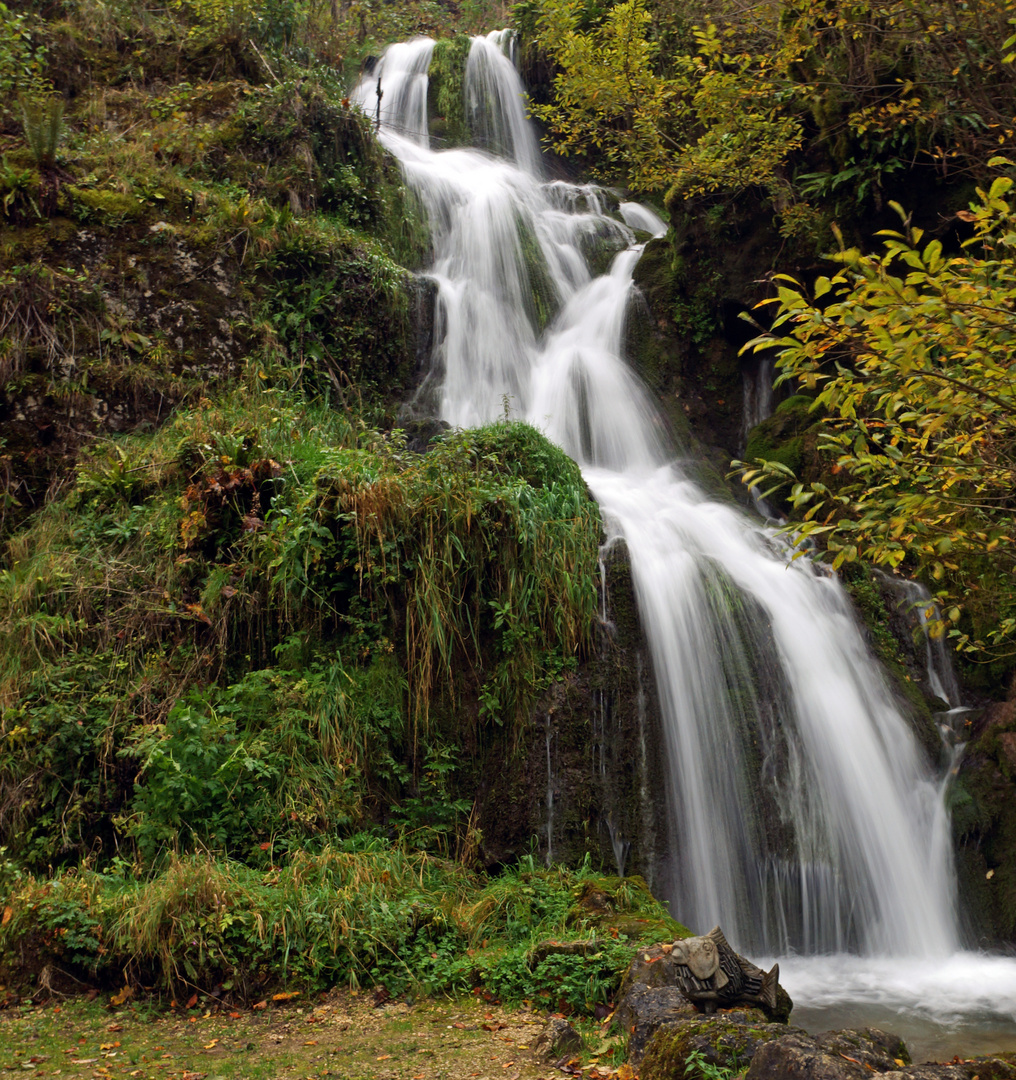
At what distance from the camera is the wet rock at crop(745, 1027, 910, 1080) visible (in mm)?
2789

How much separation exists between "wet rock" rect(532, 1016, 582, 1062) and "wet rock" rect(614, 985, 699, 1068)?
0.24 m

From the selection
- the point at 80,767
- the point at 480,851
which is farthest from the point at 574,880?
the point at 80,767

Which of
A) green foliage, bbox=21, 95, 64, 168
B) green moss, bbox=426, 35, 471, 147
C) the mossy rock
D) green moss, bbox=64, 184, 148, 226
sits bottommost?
the mossy rock

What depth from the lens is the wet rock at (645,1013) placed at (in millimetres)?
3642

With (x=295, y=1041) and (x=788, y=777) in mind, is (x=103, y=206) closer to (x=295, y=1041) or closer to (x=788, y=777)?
(x=295, y=1041)

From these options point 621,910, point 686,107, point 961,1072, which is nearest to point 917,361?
point 961,1072

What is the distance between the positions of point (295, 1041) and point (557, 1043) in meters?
1.23

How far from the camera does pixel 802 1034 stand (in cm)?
310

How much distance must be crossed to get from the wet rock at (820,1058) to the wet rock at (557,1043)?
1.04m

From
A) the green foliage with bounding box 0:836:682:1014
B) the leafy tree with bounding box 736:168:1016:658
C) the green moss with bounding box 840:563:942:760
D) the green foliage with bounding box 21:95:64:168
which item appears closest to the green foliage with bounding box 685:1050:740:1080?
the green foliage with bounding box 0:836:682:1014

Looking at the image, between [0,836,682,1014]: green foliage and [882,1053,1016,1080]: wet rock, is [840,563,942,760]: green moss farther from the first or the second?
[882,1053,1016,1080]: wet rock

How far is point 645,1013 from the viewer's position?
3.81 meters

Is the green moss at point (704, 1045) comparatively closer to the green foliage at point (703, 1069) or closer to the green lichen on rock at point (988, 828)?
the green foliage at point (703, 1069)

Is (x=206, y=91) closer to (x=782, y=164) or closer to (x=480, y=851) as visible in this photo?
(x=782, y=164)
